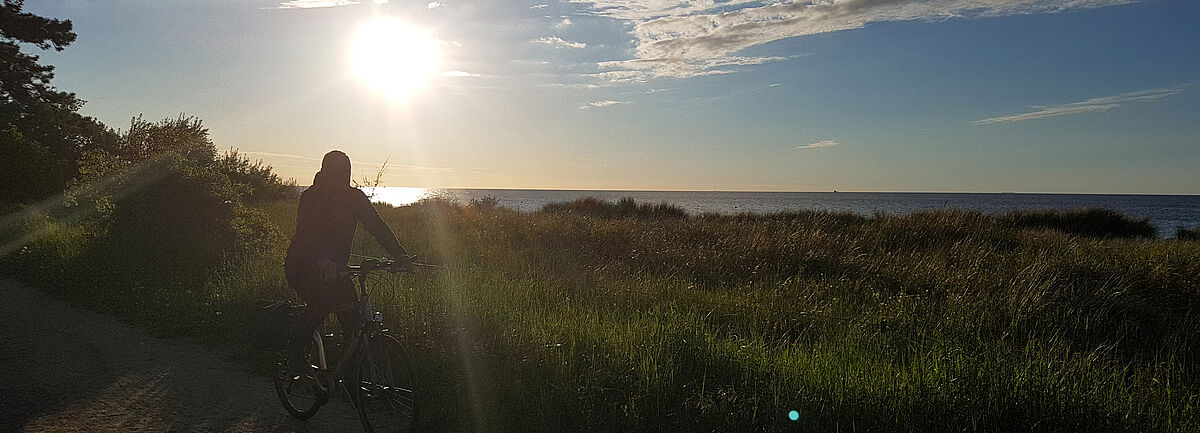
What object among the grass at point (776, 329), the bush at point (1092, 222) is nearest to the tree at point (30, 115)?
the grass at point (776, 329)

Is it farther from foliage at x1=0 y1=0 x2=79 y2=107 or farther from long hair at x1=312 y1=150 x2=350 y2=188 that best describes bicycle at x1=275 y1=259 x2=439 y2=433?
foliage at x1=0 y1=0 x2=79 y2=107

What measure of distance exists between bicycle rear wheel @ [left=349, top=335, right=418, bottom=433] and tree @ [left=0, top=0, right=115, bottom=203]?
29900 mm

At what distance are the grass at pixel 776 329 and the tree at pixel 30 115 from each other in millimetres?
15739

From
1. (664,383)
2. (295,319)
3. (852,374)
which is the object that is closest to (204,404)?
(295,319)

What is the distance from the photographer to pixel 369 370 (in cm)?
476

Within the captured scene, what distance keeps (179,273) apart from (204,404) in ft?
21.9

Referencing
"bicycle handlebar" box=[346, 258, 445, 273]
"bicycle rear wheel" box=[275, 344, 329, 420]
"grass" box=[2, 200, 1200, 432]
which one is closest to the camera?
"bicycle handlebar" box=[346, 258, 445, 273]

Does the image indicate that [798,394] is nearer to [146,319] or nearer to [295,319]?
[295,319]

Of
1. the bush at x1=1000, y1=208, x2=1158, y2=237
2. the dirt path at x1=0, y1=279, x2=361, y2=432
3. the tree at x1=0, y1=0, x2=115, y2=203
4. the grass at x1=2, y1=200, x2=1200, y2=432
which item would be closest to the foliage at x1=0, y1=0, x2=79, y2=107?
the tree at x1=0, y1=0, x2=115, y2=203

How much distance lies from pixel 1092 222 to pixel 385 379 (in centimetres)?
3888

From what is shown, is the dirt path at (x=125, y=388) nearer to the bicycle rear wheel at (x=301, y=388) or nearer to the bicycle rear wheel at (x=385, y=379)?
the bicycle rear wheel at (x=301, y=388)

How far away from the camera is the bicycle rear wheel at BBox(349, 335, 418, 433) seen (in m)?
4.72

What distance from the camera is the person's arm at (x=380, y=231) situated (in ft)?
14.9

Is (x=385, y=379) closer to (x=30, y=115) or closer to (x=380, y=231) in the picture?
(x=380, y=231)
